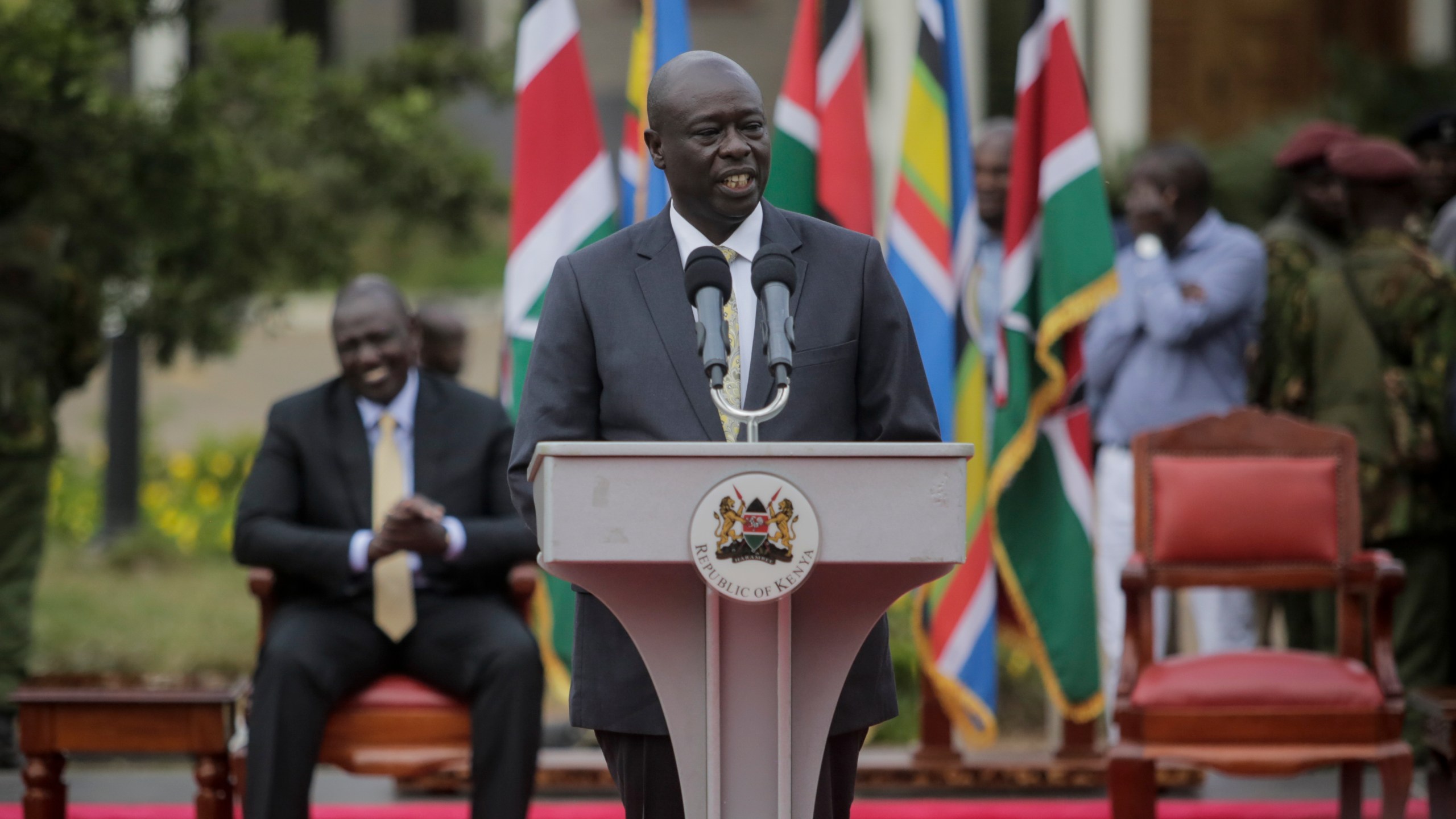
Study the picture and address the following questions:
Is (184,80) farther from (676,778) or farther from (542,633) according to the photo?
(676,778)

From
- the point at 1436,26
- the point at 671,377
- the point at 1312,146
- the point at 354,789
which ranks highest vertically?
the point at 1436,26

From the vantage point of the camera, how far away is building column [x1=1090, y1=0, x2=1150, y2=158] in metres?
12.6

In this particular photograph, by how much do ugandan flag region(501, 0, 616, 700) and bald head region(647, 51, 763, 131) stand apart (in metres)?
2.73

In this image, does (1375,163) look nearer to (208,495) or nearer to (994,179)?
(994,179)

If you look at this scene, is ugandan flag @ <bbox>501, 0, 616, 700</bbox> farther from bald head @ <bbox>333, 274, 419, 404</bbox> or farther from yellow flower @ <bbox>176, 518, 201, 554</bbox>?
yellow flower @ <bbox>176, 518, 201, 554</bbox>

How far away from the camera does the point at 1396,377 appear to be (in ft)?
18.9

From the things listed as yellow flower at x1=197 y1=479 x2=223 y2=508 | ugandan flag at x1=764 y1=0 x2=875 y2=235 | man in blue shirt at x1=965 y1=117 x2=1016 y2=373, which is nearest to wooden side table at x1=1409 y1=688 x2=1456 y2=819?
man in blue shirt at x1=965 y1=117 x2=1016 y2=373

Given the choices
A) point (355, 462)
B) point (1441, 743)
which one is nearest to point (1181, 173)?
point (1441, 743)

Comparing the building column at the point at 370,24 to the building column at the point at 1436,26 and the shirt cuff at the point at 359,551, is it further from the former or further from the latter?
the shirt cuff at the point at 359,551

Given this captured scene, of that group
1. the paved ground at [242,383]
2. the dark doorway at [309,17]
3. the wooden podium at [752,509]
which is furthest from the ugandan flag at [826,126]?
the dark doorway at [309,17]

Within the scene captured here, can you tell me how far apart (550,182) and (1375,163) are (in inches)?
105

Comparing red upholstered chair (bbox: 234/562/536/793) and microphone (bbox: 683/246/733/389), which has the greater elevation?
microphone (bbox: 683/246/733/389)

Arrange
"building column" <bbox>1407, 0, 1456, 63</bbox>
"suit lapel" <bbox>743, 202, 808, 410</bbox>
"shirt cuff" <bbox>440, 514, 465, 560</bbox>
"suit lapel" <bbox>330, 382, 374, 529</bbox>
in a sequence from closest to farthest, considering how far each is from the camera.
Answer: "suit lapel" <bbox>743, 202, 808, 410</bbox> < "shirt cuff" <bbox>440, 514, 465, 560</bbox> < "suit lapel" <bbox>330, 382, 374, 529</bbox> < "building column" <bbox>1407, 0, 1456, 63</bbox>

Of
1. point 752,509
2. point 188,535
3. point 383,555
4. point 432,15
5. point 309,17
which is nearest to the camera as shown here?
point 752,509
